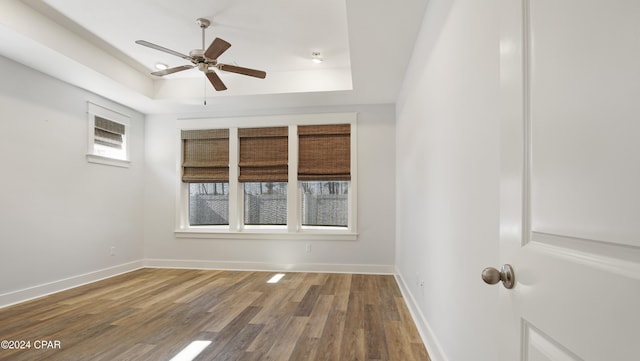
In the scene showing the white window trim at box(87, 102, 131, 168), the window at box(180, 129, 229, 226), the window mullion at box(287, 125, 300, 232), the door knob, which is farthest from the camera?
the window at box(180, 129, 229, 226)

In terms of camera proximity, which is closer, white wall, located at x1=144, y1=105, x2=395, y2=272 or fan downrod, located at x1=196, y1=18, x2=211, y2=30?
fan downrod, located at x1=196, y1=18, x2=211, y2=30

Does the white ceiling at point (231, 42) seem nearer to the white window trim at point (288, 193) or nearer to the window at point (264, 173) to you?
the white window trim at point (288, 193)

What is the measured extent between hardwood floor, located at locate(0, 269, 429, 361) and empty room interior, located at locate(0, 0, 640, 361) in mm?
30

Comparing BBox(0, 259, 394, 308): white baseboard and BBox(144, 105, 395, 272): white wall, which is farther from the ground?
BBox(144, 105, 395, 272): white wall

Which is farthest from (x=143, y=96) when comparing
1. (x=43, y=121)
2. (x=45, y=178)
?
(x=45, y=178)

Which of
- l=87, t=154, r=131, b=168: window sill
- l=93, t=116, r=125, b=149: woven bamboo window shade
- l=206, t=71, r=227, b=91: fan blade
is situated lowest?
l=87, t=154, r=131, b=168: window sill

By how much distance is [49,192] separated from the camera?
11.7 ft

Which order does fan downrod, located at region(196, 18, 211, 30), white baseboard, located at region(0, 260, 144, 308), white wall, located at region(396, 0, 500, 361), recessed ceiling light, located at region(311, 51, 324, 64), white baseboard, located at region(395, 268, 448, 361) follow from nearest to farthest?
white wall, located at region(396, 0, 500, 361)
white baseboard, located at region(395, 268, 448, 361)
fan downrod, located at region(196, 18, 211, 30)
white baseboard, located at region(0, 260, 144, 308)
recessed ceiling light, located at region(311, 51, 324, 64)

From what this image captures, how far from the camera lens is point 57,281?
11.9ft

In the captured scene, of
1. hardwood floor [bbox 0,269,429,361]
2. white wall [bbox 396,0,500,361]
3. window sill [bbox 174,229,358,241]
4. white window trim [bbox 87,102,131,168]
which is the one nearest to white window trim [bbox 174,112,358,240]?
window sill [bbox 174,229,358,241]

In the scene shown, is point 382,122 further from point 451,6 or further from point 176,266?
point 176,266

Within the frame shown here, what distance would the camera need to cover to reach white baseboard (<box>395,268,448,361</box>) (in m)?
2.00

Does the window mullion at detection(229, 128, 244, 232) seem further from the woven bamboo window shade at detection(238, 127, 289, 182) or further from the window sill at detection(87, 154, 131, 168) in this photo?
the window sill at detection(87, 154, 131, 168)

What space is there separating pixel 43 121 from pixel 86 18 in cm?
138
